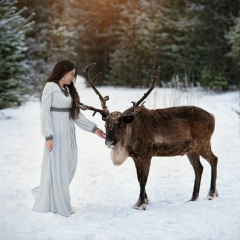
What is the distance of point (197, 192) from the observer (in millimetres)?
6074

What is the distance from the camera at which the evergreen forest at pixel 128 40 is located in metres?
15.5

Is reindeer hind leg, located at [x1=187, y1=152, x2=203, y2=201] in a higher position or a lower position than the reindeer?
lower

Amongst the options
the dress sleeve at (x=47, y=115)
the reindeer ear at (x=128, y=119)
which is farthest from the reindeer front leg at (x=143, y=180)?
the dress sleeve at (x=47, y=115)

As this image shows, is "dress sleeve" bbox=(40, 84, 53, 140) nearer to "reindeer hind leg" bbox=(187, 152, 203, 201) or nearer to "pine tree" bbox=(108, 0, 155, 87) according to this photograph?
"reindeer hind leg" bbox=(187, 152, 203, 201)

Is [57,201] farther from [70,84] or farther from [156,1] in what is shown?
[156,1]

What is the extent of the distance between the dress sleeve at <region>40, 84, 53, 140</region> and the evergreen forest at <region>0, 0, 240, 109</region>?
773cm

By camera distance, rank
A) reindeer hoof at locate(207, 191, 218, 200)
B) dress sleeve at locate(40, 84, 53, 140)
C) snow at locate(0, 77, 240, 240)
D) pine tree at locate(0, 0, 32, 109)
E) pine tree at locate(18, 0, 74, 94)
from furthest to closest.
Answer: pine tree at locate(18, 0, 74, 94), pine tree at locate(0, 0, 32, 109), reindeer hoof at locate(207, 191, 218, 200), dress sleeve at locate(40, 84, 53, 140), snow at locate(0, 77, 240, 240)

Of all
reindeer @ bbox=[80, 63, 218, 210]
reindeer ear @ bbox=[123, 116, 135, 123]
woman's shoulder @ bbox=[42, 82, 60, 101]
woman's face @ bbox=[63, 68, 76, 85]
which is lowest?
reindeer @ bbox=[80, 63, 218, 210]

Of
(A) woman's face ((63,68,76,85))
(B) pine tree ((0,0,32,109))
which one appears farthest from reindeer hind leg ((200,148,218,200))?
(B) pine tree ((0,0,32,109))

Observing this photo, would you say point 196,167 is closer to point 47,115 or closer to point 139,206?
point 139,206

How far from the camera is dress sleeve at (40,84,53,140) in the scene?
17.5ft

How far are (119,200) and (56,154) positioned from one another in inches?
52.1

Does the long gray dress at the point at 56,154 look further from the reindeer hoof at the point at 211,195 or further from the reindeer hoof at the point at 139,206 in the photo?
the reindeer hoof at the point at 211,195

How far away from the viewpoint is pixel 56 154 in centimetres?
545
